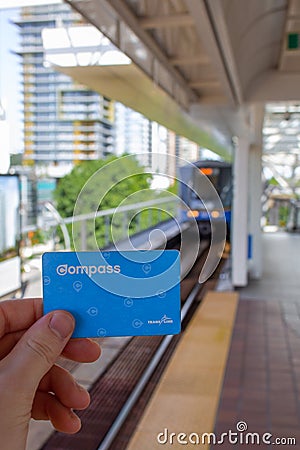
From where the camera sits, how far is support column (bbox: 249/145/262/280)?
5512 millimetres

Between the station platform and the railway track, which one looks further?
the railway track

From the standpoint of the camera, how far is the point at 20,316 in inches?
22.0

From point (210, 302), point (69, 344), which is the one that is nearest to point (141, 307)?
point (69, 344)

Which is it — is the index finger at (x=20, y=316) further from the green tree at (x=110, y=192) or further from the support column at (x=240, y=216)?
the support column at (x=240, y=216)

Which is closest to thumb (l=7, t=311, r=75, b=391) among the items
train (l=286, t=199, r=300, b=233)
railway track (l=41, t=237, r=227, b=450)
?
railway track (l=41, t=237, r=227, b=450)

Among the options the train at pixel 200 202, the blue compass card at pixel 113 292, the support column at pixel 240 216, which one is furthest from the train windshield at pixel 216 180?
the support column at pixel 240 216

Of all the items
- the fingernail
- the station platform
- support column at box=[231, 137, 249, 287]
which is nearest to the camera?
the fingernail

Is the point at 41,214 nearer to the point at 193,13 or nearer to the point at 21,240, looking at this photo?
the point at 21,240

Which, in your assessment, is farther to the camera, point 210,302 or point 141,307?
point 210,302

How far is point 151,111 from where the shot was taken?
215cm

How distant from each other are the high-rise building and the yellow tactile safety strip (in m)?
0.76

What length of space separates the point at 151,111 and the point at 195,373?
1.25 meters

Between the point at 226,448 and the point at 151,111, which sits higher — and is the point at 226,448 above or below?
below

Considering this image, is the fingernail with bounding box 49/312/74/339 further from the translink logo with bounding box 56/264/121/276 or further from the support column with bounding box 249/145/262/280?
the support column with bounding box 249/145/262/280
